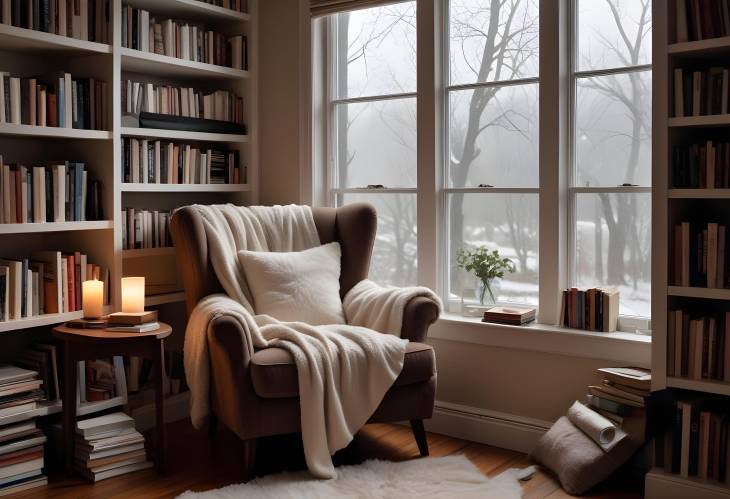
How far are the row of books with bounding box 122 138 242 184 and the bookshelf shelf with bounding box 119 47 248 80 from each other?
0.37m

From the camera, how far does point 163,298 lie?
3.86m

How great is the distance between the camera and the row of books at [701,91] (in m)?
2.71

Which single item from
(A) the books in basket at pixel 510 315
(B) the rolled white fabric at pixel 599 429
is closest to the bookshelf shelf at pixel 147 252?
(A) the books in basket at pixel 510 315

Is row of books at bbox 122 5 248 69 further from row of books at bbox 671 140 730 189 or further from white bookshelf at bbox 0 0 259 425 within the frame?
row of books at bbox 671 140 730 189

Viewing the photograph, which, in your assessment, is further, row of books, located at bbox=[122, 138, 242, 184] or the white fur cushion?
row of books, located at bbox=[122, 138, 242, 184]

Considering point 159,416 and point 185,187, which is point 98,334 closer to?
point 159,416

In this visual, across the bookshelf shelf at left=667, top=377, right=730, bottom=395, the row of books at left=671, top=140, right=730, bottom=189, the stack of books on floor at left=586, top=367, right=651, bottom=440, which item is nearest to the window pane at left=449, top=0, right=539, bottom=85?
the row of books at left=671, top=140, right=730, bottom=189

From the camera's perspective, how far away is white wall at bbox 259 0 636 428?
3410 millimetres

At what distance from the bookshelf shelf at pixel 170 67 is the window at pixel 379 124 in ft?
1.87

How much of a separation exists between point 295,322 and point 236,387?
487 mm

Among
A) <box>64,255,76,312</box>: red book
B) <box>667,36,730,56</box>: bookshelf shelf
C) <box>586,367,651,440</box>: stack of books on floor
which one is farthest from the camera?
<box>64,255,76,312</box>: red book

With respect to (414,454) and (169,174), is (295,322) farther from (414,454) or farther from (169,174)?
(169,174)

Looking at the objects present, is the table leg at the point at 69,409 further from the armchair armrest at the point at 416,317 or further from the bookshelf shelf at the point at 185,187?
the armchair armrest at the point at 416,317

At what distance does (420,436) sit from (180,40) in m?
2.29
